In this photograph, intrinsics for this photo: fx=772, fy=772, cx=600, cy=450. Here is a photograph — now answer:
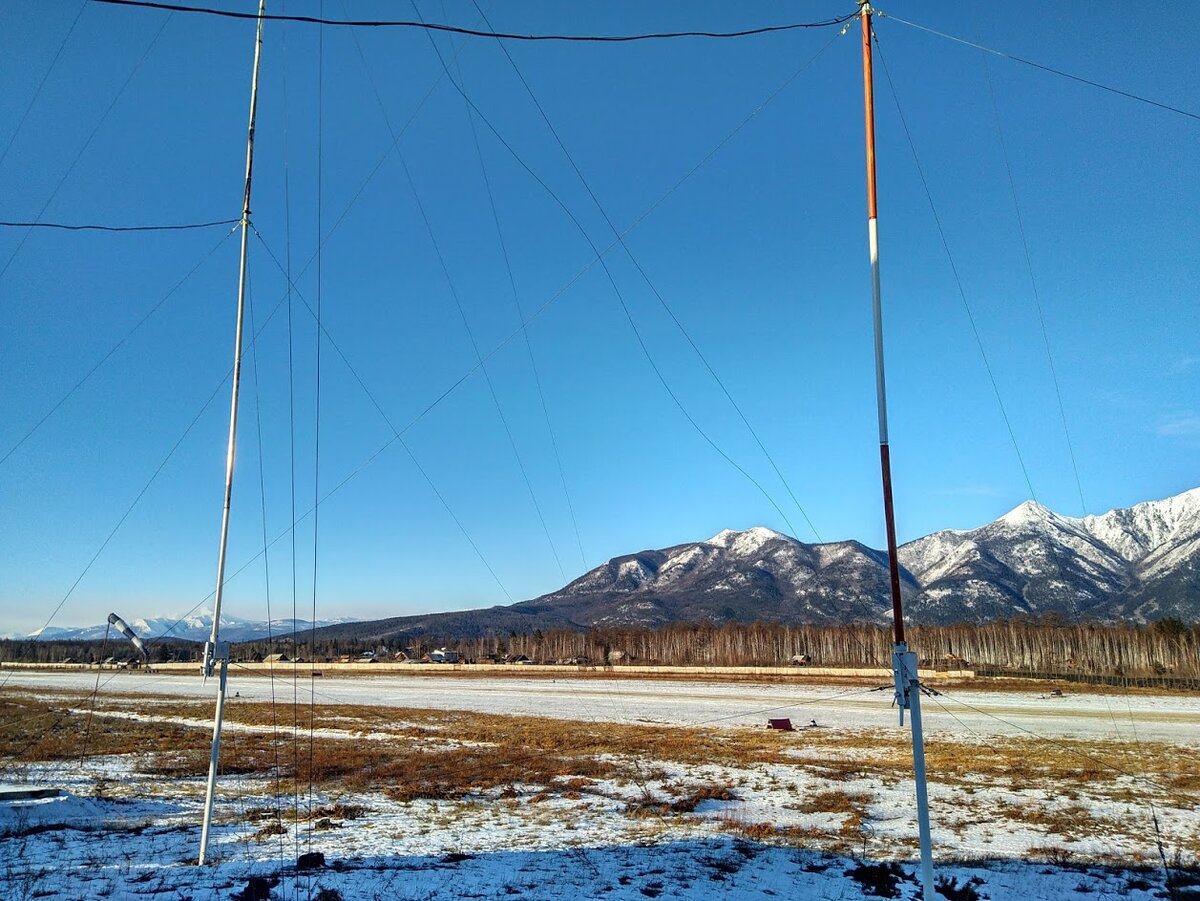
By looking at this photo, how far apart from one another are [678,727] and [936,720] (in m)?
13.1

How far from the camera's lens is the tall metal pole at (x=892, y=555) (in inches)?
313

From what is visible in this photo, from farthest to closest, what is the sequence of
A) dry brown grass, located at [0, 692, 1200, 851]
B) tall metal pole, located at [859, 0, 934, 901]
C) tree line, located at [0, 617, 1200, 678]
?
tree line, located at [0, 617, 1200, 678] → dry brown grass, located at [0, 692, 1200, 851] → tall metal pole, located at [859, 0, 934, 901]

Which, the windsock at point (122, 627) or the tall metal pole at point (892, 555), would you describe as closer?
the tall metal pole at point (892, 555)

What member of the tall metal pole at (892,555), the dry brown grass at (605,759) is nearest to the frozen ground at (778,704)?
the dry brown grass at (605,759)

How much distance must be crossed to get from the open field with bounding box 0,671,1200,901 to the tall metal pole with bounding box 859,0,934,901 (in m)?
3.94

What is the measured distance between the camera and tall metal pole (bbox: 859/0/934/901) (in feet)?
26.1

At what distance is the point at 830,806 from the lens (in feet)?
59.1

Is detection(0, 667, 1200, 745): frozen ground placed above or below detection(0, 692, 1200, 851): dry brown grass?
below

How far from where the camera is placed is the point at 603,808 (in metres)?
17.6

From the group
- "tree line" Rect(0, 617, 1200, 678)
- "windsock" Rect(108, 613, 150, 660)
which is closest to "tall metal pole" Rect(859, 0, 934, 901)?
"windsock" Rect(108, 613, 150, 660)

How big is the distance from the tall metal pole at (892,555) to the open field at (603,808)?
12.9 ft

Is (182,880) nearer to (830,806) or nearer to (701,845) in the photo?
(701,845)

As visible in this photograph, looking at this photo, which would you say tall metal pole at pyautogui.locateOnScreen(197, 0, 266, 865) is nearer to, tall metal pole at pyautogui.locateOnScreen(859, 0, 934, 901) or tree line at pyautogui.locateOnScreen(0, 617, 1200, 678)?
tall metal pole at pyautogui.locateOnScreen(859, 0, 934, 901)

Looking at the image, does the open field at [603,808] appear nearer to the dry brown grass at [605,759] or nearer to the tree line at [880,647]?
the dry brown grass at [605,759]
